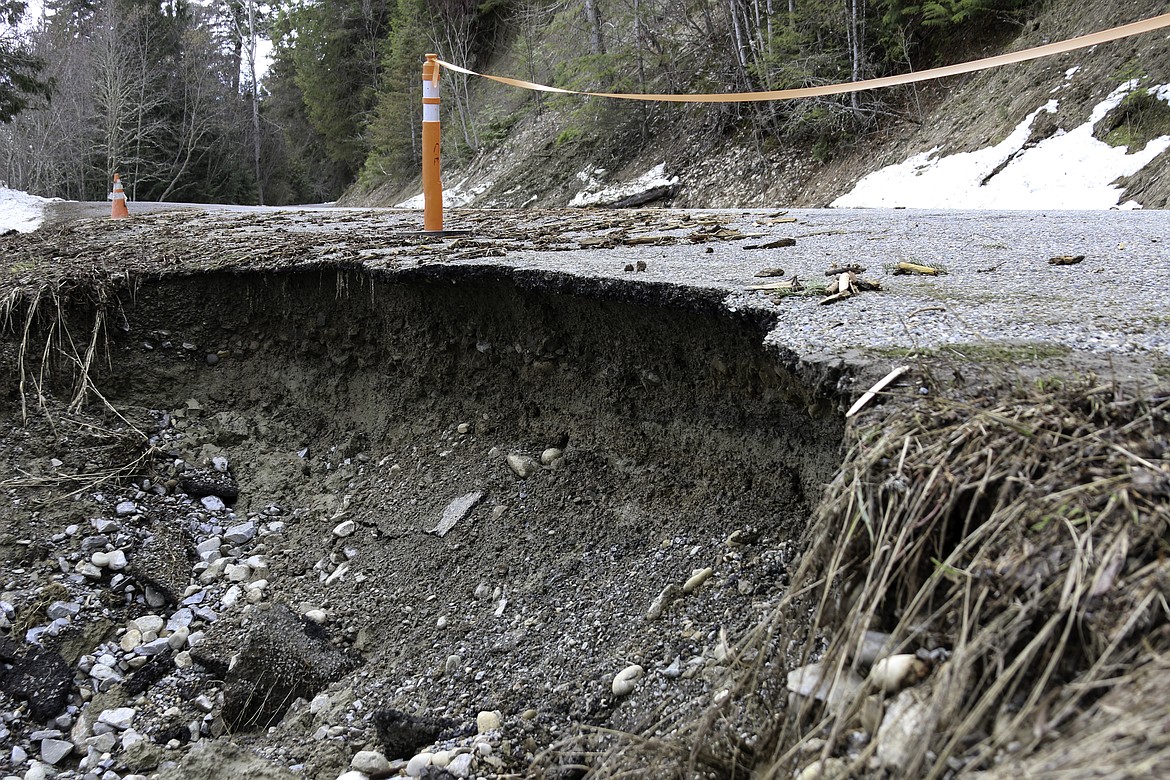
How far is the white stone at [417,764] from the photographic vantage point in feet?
7.11

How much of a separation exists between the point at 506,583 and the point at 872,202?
8818 millimetres

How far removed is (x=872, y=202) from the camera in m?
10.3

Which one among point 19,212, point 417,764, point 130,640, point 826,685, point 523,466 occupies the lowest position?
point 130,640

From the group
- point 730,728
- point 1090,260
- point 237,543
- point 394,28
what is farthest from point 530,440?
point 394,28

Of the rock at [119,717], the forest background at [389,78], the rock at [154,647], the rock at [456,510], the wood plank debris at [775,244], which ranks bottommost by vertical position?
the rock at [119,717]

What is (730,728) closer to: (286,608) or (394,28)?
(286,608)

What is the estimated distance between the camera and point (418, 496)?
348 cm

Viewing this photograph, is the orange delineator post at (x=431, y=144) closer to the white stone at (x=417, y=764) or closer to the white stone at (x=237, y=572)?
the white stone at (x=237, y=572)

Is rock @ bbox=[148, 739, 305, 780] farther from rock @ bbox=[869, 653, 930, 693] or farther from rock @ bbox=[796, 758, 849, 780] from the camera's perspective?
rock @ bbox=[869, 653, 930, 693]

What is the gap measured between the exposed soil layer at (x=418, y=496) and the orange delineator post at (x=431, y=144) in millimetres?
1308

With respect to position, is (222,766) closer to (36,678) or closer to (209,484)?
(36,678)

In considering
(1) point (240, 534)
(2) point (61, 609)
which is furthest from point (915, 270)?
(2) point (61, 609)

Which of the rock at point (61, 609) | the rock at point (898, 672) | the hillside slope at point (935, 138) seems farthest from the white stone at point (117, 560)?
the hillside slope at point (935, 138)

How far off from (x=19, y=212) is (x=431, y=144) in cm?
916
